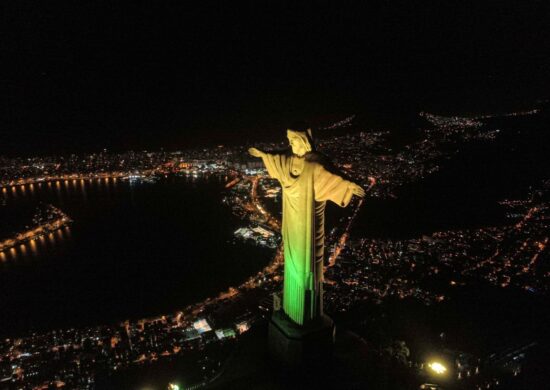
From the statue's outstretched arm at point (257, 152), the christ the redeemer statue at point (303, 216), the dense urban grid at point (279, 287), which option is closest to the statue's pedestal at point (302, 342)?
the christ the redeemer statue at point (303, 216)

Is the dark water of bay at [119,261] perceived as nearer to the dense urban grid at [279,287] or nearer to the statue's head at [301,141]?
the dense urban grid at [279,287]

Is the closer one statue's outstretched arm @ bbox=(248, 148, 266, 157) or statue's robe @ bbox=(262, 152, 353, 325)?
statue's robe @ bbox=(262, 152, 353, 325)

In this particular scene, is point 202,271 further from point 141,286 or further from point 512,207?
point 512,207

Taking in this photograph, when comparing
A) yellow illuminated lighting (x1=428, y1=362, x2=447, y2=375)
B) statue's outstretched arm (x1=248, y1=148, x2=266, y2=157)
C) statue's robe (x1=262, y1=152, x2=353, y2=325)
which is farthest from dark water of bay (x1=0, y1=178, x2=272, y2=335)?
statue's outstretched arm (x1=248, y1=148, x2=266, y2=157)

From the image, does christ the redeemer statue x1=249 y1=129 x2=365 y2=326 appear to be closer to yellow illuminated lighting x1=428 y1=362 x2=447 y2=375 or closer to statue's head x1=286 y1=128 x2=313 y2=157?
statue's head x1=286 y1=128 x2=313 y2=157

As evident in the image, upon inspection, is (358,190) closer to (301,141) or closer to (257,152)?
(301,141)

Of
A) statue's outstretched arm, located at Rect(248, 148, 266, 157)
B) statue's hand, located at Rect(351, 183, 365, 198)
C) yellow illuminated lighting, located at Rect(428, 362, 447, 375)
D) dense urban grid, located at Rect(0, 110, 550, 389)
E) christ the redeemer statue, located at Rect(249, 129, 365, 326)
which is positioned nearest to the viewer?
statue's hand, located at Rect(351, 183, 365, 198)
